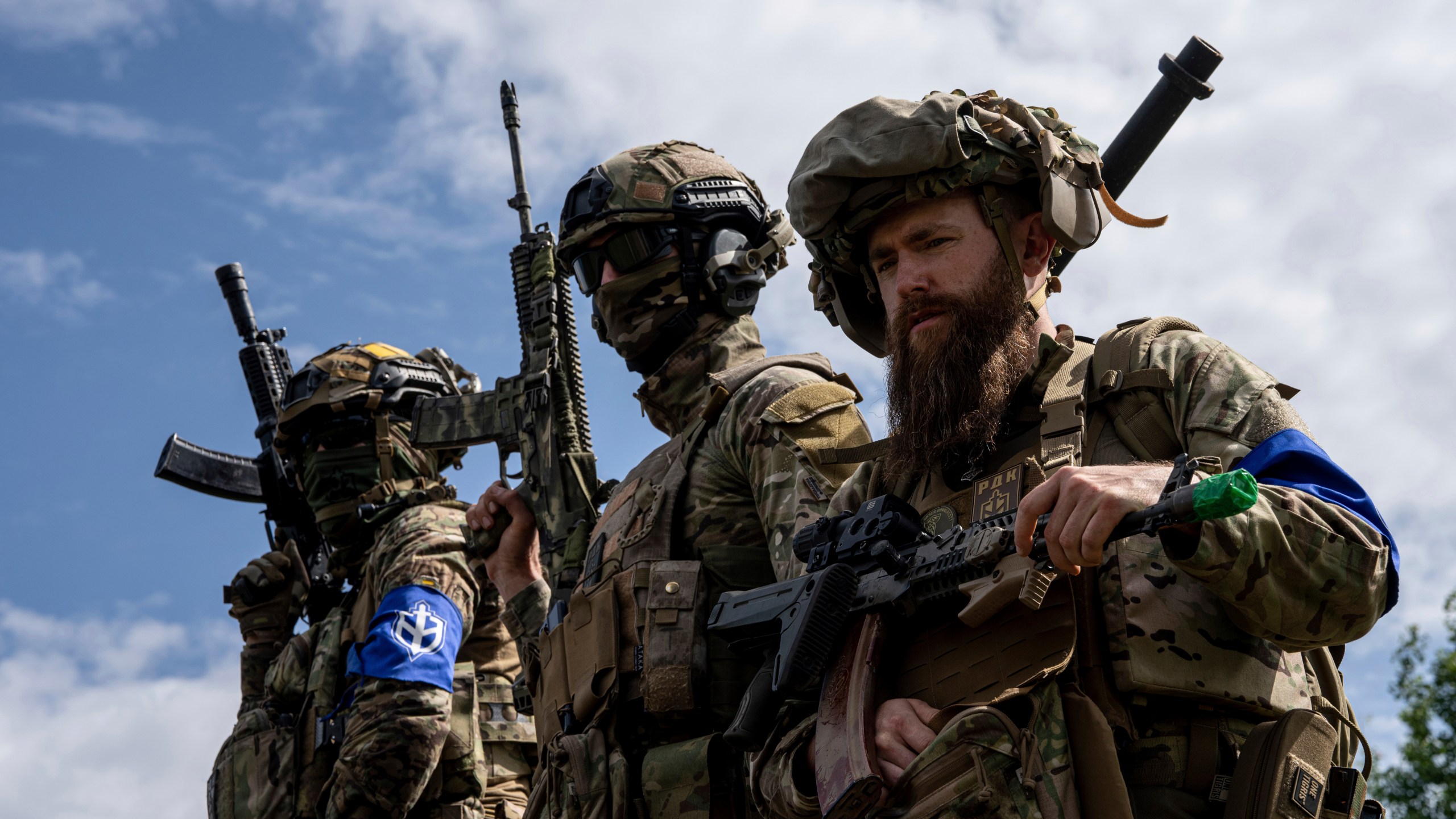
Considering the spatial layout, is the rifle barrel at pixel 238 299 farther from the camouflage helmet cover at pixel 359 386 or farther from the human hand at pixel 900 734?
the human hand at pixel 900 734

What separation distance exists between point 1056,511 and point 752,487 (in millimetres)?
1843

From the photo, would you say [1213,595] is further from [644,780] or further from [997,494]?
[644,780]

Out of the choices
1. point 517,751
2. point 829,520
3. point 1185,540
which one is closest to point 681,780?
point 829,520

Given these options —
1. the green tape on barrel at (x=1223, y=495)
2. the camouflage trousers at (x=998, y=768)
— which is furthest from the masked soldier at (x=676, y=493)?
the green tape on barrel at (x=1223, y=495)

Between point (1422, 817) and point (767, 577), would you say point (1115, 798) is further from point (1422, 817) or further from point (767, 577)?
point (1422, 817)

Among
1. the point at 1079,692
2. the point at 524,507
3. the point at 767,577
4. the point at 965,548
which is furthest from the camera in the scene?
the point at 524,507

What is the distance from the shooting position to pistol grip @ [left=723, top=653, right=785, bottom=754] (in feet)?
11.6

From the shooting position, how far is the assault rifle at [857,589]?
301cm

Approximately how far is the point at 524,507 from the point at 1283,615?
3862 millimetres

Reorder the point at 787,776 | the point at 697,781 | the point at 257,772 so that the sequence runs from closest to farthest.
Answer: the point at 787,776 → the point at 697,781 → the point at 257,772

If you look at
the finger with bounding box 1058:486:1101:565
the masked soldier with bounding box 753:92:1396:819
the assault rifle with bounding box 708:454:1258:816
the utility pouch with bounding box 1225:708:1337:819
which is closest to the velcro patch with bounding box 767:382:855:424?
the masked soldier with bounding box 753:92:1396:819

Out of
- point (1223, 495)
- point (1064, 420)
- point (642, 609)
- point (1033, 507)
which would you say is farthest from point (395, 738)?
point (1223, 495)

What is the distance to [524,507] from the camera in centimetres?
615

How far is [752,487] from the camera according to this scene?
4496 mm
